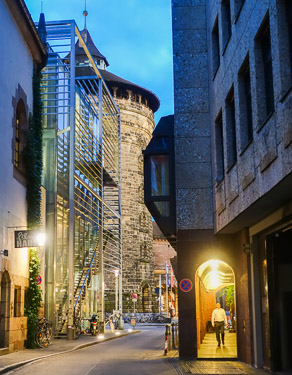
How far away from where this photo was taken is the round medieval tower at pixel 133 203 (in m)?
59.3

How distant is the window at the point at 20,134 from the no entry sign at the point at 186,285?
276 inches

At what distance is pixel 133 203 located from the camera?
60062 mm

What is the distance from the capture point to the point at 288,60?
34.0 ft

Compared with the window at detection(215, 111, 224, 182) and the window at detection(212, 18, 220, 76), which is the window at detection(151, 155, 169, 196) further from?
the window at detection(212, 18, 220, 76)

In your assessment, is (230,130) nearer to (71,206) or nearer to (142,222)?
(71,206)

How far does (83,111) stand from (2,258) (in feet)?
61.6

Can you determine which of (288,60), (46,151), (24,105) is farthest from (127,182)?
(288,60)

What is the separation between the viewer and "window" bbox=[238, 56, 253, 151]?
46.2ft

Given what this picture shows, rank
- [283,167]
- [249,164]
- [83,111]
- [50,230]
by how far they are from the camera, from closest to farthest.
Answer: [283,167], [249,164], [50,230], [83,111]

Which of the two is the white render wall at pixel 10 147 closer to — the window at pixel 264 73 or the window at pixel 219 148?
the window at pixel 219 148

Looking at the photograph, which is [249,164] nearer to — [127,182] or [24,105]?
[24,105]

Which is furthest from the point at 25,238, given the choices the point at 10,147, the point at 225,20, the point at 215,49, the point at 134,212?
the point at 134,212

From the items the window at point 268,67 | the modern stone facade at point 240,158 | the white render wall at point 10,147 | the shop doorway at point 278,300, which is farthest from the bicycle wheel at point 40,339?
the window at point 268,67

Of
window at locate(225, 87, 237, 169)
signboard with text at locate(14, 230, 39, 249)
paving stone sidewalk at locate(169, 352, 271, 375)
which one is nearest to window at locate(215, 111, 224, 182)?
window at locate(225, 87, 237, 169)
